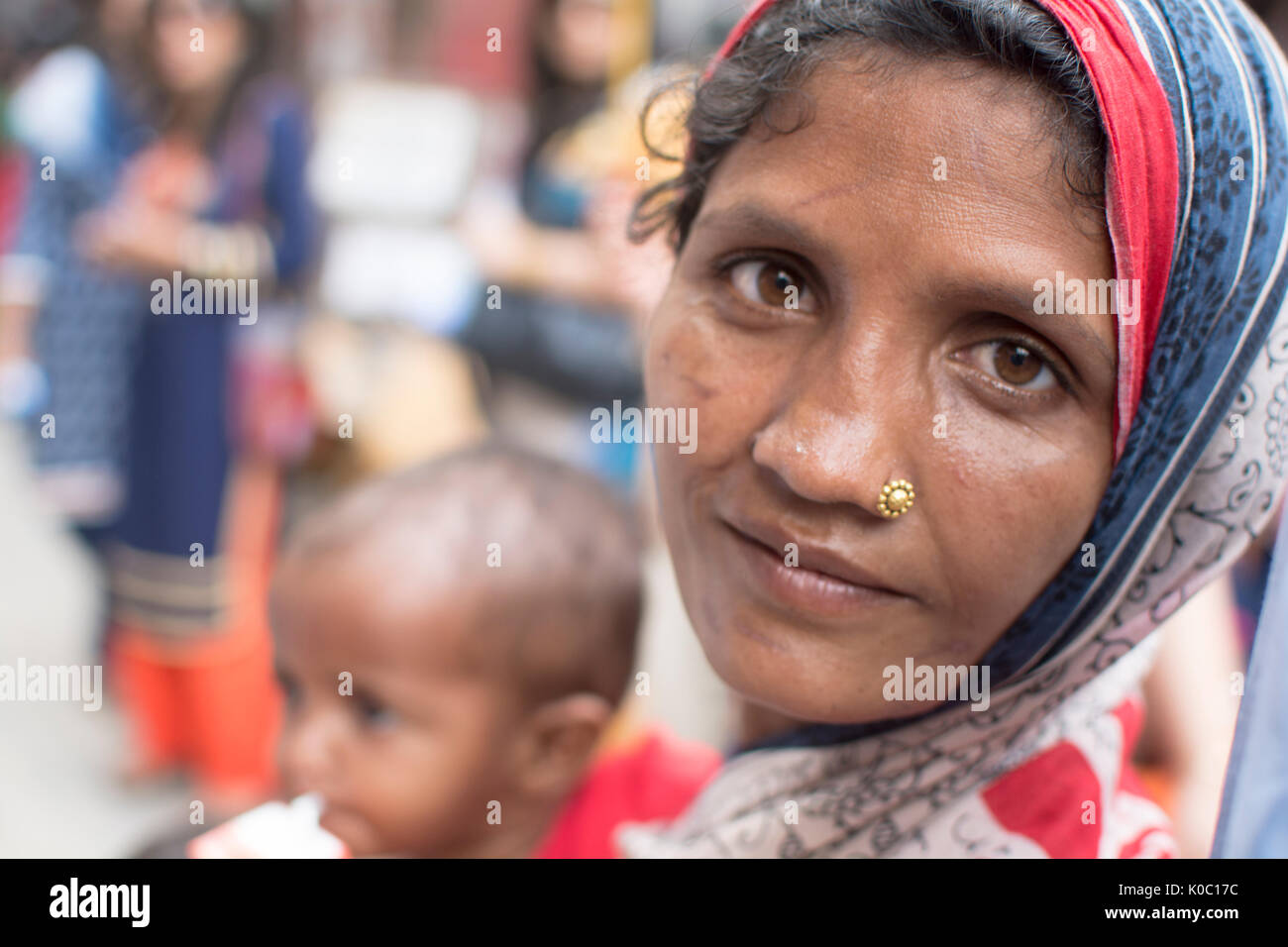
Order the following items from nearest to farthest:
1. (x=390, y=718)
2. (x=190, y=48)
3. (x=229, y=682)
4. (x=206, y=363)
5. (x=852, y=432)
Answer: (x=852, y=432), (x=390, y=718), (x=190, y=48), (x=206, y=363), (x=229, y=682)

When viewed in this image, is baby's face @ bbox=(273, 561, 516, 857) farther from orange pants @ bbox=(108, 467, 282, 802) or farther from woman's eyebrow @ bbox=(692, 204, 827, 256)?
orange pants @ bbox=(108, 467, 282, 802)

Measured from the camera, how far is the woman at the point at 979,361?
823 mm

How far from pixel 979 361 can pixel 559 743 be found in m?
0.89

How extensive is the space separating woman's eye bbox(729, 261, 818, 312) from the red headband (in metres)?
0.23

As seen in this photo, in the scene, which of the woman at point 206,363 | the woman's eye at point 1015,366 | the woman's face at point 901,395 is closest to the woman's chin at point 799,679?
the woman's face at point 901,395

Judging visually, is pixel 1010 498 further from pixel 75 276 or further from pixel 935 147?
pixel 75 276

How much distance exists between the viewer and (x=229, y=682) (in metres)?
3.38

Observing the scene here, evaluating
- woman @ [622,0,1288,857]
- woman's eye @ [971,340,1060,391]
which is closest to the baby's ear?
woman @ [622,0,1288,857]

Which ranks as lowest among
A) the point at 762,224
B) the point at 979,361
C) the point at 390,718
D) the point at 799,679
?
the point at 390,718

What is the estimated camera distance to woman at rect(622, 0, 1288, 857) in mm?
823

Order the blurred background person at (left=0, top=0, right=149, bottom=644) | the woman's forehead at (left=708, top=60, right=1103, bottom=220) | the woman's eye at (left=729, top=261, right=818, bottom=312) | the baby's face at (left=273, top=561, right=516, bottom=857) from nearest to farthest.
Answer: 1. the woman's forehead at (left=708, top=60, right=1103, bottom=220)
2. the woman's eye at (left=729, top=261, right=818, bottom=312)
3. the baby's face at (left=273, top=561, right=516, bottom=857)
4. the blurred background person at (left=0, top=0, right=149, bottom=644)

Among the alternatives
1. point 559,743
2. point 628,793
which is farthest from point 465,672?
point 628,793

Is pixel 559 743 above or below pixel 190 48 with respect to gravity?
below
